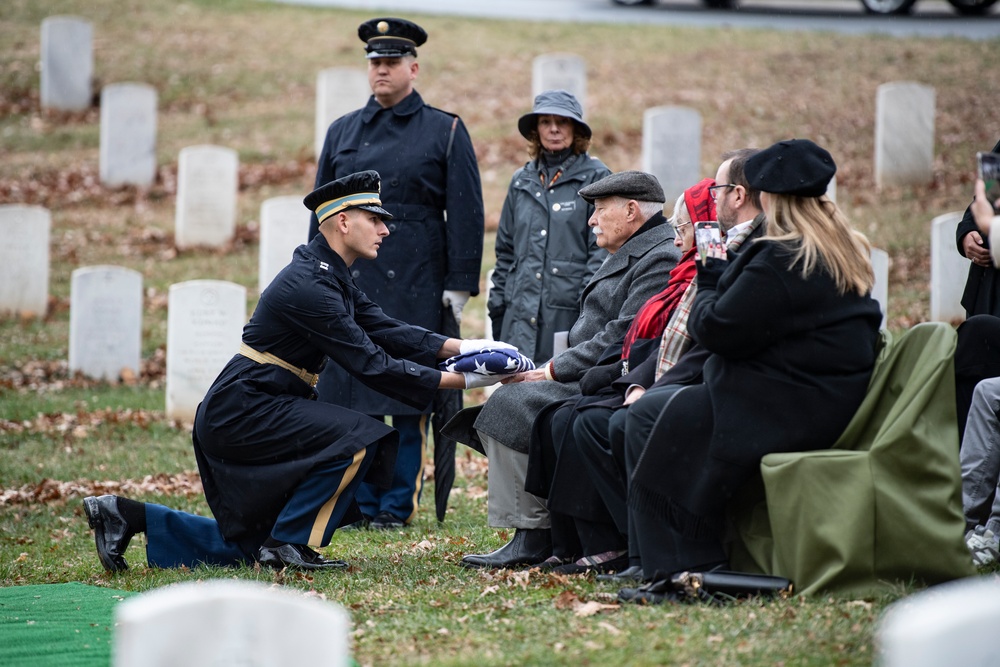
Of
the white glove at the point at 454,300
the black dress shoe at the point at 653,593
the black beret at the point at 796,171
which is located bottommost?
the black dress shoe at the point at 653,593

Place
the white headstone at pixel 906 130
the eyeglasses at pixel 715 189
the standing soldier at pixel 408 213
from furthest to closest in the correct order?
1. the white headstone at pixel 906 130
2. the standing soldier at pixel 408 213
3. the eyeglasses at pixel 715 189

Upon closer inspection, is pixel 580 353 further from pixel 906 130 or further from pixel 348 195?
pixel 906 130

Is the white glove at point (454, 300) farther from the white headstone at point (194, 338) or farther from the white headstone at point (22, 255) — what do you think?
the white headstone at point (22, 255)

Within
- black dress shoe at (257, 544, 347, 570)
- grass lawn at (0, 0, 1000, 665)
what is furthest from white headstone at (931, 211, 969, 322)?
black dress shoe at (257, 544, 347, 570)

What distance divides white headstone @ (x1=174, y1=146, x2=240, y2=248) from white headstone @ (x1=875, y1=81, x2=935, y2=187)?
7.79 metres

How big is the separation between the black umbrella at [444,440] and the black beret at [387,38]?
1.54 m

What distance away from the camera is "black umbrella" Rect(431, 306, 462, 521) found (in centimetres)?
671

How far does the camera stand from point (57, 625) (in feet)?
15.3

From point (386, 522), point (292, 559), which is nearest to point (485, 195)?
point (386, 522)

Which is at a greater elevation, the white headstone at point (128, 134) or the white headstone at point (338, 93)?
the white headstone at point (338, 93)

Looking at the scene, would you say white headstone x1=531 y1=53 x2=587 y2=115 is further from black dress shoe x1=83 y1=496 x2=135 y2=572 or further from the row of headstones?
black dress shoe x1=83 y1=496 x2=135 y2=572

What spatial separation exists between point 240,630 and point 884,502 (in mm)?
2600

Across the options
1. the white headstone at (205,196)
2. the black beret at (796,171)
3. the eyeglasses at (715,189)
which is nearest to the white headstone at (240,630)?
the black beret at (796,171)

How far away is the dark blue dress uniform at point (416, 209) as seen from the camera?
694 centimetres
